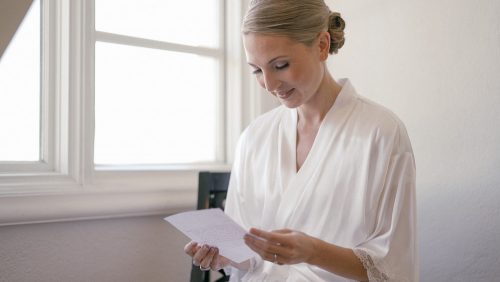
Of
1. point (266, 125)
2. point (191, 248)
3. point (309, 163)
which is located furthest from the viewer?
point (266, 125)

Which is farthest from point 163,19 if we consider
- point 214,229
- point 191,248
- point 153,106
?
point 214,229

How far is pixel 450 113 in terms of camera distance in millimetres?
1944

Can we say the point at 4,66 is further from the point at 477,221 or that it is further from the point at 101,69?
the point at 477,221

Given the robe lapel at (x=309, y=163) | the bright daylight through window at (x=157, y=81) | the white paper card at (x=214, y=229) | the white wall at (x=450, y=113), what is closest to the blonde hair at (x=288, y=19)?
the robe lapel at (x=309, y=163)

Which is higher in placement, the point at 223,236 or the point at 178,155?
the point at 178,155

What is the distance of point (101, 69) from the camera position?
2.21 meters

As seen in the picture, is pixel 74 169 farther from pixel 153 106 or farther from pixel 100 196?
pixel 153 106

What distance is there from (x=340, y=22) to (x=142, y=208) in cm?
104

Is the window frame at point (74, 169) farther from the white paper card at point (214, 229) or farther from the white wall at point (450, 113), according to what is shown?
the white wall at point (450, 113)

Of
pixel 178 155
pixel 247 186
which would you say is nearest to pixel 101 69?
pixel 178 155

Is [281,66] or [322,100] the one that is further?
[322,100]

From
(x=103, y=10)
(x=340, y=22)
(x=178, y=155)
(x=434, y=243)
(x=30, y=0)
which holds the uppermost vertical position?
(x=103, y=10)

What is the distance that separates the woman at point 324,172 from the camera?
1417 millimetres

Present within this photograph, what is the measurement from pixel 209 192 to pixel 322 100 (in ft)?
2.06
